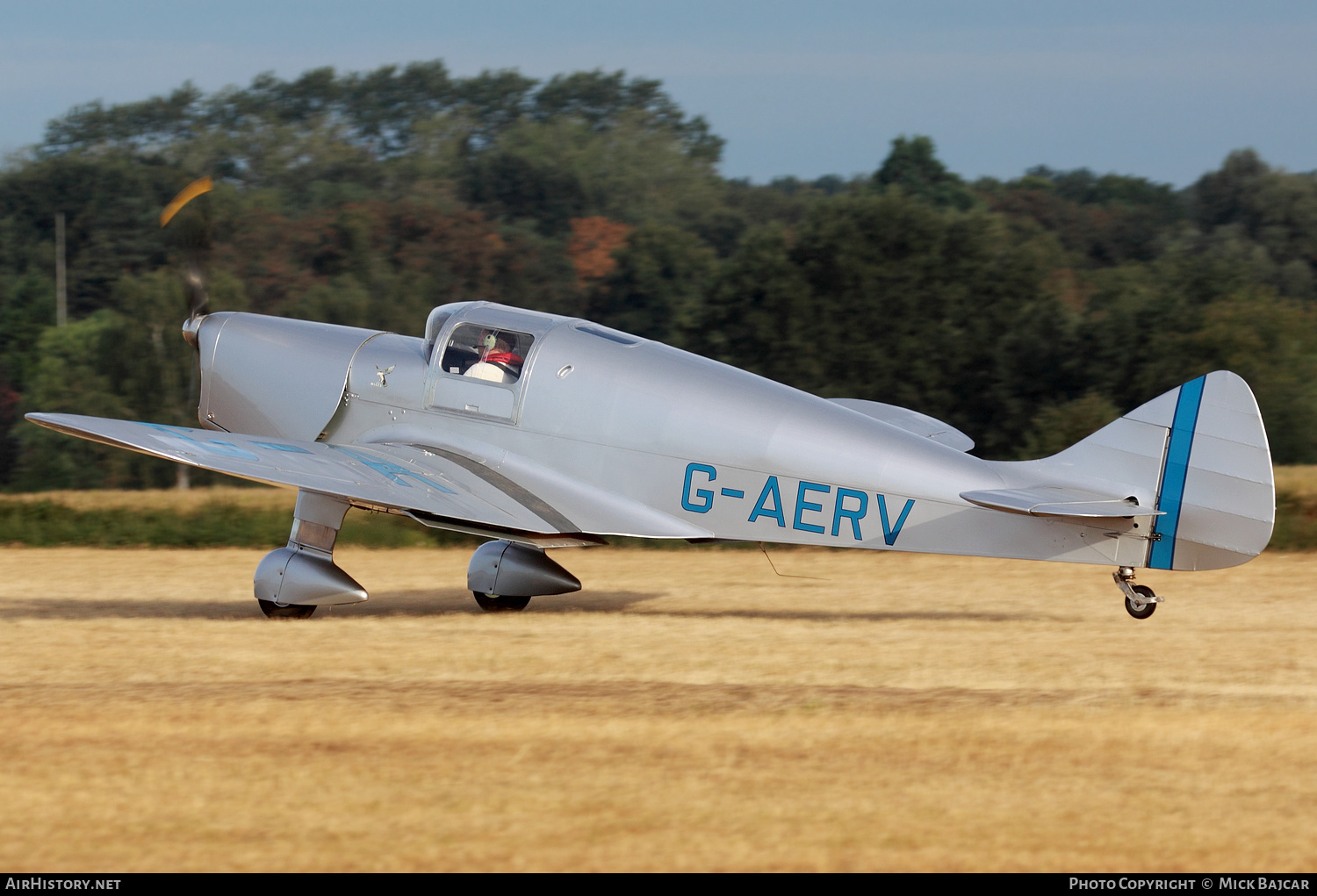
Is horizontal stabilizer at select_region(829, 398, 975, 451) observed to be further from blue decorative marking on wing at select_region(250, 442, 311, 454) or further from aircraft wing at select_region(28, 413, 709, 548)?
blue decorative marking on wing at select_region(250, 442, 311, 454)

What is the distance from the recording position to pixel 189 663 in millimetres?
8156

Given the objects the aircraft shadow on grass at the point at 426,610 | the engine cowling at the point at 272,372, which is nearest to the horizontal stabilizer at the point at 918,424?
the aircraft shadow on grass at the point at 426,610

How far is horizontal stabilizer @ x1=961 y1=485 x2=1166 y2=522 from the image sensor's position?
861 centimetres

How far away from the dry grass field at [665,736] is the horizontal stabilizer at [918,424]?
131 centimetres

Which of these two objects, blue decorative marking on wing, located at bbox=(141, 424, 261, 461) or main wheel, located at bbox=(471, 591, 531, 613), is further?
main wheel, located at bbox=(471, 591, 531, 613)

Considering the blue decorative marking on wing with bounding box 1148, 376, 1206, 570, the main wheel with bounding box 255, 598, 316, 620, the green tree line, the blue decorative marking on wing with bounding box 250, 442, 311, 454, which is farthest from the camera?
the green tree line

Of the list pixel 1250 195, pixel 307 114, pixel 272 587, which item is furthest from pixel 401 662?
pixel 307 114

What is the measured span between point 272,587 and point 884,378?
26083mm

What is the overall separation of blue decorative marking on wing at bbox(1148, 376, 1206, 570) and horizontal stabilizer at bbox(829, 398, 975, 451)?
7.12 feet

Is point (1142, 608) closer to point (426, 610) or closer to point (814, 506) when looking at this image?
point (814, 506)

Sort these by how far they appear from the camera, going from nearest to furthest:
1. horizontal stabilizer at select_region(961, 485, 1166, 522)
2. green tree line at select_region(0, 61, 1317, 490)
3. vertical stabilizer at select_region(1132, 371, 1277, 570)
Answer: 1. horizontal stabilizer at select_region(961, 485, 1166, 522)
2. vertical stabilizer at select_region(1132, 371, 1277, 570)
3. green tree line at select_region(0, 61, 1317, 490)

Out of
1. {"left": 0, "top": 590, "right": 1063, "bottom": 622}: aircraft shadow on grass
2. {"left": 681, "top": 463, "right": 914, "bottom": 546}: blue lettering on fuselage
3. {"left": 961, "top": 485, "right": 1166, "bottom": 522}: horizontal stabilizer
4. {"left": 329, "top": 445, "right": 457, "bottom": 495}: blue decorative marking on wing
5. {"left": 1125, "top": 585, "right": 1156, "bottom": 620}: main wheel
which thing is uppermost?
{"left": 961, "top": 485, "right": 1166, "bottom": 522}: horizontal stabilizer

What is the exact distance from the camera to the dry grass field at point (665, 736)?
4.74m

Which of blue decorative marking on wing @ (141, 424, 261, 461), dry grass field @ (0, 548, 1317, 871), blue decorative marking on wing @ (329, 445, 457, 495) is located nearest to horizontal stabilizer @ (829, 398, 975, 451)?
dry grass field @ (0, 548, 1317, 871)
